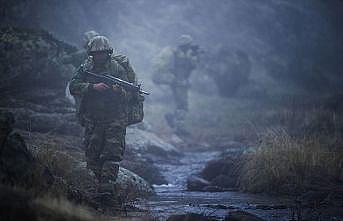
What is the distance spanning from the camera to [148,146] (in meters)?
13.6

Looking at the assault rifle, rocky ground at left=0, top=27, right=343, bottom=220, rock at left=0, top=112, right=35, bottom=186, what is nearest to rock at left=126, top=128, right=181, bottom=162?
rocky ground at left=0, top=27, right=343, bottom=220

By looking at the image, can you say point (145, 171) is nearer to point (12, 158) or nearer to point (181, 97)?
point (12, 158)

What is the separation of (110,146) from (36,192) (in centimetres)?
331

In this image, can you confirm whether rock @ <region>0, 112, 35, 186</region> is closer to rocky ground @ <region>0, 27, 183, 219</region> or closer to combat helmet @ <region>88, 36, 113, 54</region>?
combat helmet @ <region>88, 36, 113, 54</region>

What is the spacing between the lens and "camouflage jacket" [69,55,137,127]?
7.74 metres

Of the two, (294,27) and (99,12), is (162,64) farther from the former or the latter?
(294,27)

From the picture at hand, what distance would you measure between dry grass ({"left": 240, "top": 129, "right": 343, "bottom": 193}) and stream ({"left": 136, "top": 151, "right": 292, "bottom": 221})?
15.9 inches

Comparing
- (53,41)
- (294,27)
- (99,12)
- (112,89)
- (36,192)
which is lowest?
(36,192)

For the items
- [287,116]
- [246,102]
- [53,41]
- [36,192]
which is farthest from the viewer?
[246,102]

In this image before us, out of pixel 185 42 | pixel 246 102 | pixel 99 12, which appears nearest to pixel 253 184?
pixel 185 42

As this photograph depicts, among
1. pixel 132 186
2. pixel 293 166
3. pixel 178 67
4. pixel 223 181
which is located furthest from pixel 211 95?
pixel 132 186

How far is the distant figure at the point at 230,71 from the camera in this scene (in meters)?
28.2

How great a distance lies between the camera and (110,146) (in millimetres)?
7586

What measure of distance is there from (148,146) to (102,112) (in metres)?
5.94
